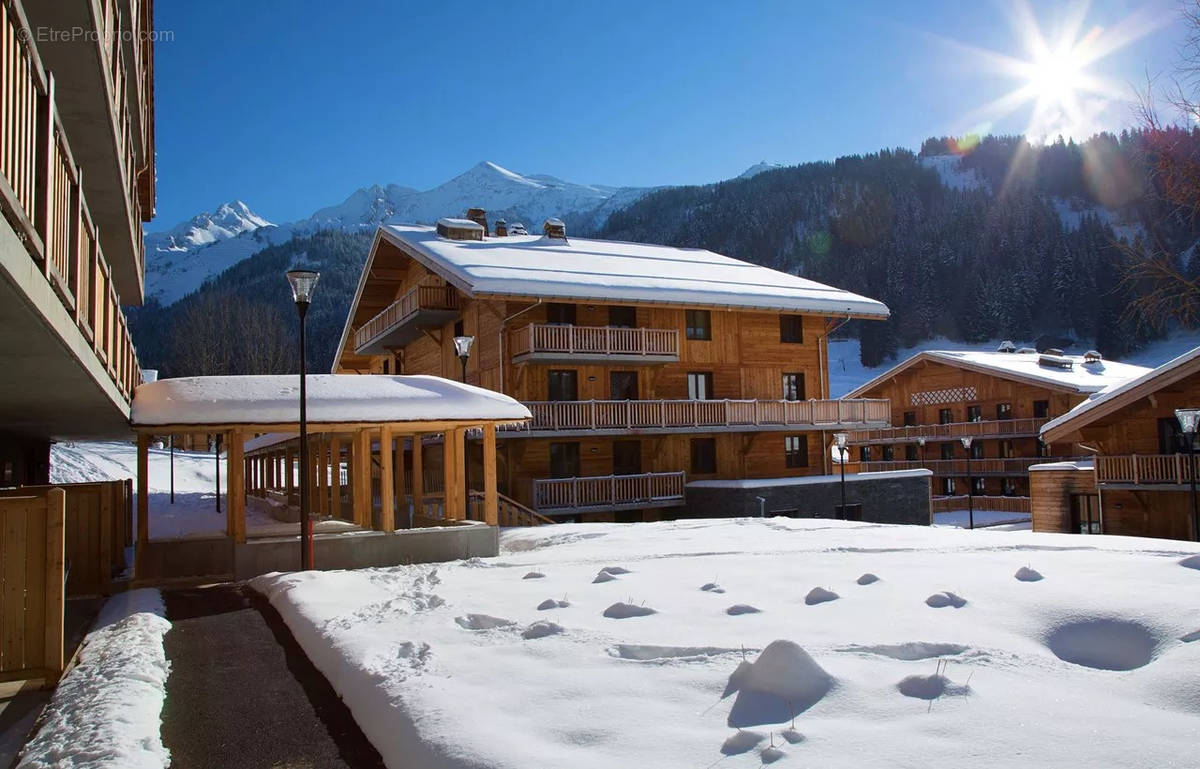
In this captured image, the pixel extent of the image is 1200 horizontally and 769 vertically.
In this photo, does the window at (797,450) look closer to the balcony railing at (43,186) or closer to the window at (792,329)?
the window at (792,329)

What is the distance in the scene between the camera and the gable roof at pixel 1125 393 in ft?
79.7

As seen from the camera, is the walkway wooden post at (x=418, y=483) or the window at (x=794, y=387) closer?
the walkway wooden post at (x=418, y=483)

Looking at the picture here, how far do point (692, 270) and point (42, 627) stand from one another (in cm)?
3105

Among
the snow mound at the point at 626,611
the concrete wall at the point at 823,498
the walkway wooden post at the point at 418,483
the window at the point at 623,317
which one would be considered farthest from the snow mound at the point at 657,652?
the window at the point at 623,317

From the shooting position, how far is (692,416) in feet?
101

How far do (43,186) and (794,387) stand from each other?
31972 millimetres

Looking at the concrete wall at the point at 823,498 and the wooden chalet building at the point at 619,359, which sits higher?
the wooden chalet building at the point at 619,359

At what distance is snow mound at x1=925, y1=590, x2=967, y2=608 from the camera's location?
27.0 feet

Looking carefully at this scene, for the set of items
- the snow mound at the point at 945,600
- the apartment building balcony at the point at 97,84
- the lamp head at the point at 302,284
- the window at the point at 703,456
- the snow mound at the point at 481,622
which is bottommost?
the snow mound at the point at 481,622

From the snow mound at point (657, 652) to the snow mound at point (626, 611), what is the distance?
143cm

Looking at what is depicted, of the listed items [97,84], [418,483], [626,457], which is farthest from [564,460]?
[97,84]

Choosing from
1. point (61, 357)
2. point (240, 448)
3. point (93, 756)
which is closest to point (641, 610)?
point (93, 756)

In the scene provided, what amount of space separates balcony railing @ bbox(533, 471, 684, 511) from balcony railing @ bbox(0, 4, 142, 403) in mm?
19233

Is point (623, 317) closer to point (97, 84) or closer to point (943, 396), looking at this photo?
point (97, 84)
